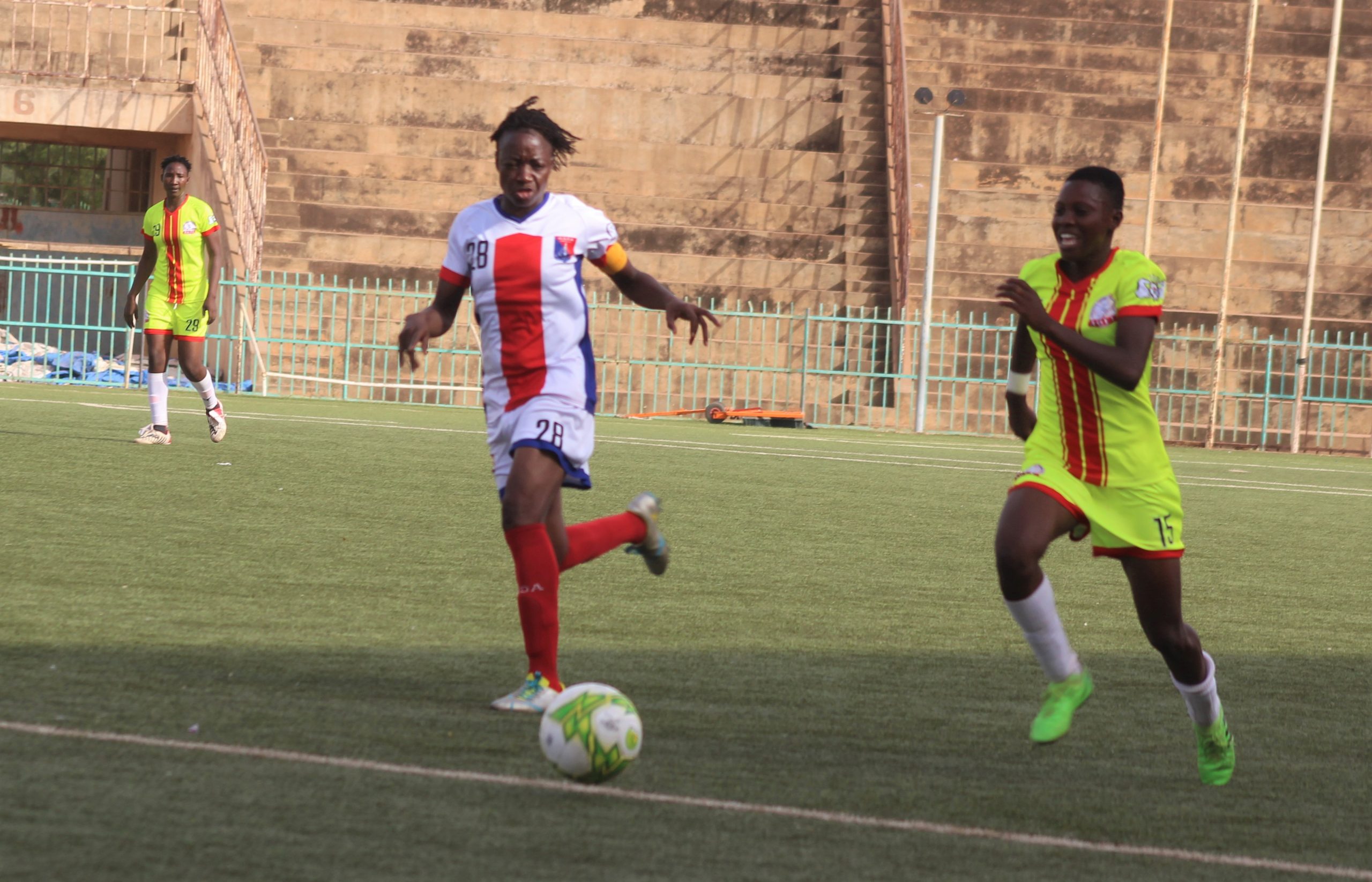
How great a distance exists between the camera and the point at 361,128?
25172 millimetres

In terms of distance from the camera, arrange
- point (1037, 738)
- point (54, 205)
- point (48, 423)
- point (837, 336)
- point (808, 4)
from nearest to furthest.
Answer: point (1037, 738)
point (48, 423)
point (837, 336)
point (808, 4)
point (54, 205)

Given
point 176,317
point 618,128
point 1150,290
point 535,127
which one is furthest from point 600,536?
point 618,128

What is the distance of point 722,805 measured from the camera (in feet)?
12.8

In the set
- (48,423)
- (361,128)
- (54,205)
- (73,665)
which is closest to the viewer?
(73,665)

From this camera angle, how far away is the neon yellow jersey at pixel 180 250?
12531 mm

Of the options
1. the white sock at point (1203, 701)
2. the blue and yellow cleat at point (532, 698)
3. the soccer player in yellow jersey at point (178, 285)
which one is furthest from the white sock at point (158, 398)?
the white sock at point (1203, 701)

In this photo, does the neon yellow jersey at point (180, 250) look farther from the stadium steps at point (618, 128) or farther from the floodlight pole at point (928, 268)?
the stadium steps at point (618, 128)

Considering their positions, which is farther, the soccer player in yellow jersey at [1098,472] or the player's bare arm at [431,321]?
the player's bare arm at [431,321]

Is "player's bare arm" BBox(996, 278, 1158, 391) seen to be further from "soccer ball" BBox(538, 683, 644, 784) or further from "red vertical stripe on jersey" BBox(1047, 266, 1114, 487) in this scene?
"soccer ball" BBox(538, 683, 644, 784)

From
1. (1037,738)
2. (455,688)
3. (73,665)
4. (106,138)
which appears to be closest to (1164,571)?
(1037,738)

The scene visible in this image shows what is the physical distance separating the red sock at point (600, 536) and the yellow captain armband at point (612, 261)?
81 centimetres

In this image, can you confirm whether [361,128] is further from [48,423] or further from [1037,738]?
[1037,738]

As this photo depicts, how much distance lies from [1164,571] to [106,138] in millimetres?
26564

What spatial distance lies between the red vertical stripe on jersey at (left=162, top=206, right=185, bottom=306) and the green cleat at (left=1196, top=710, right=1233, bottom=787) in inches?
380
